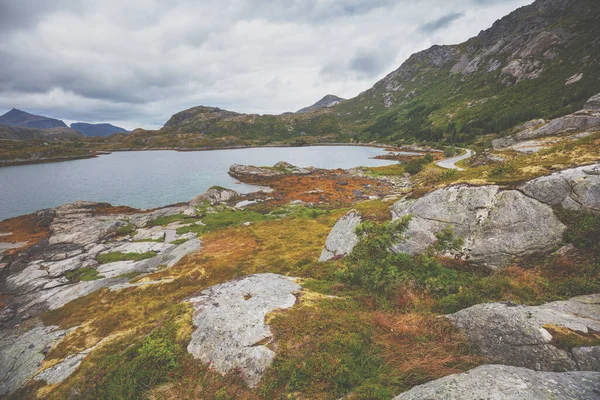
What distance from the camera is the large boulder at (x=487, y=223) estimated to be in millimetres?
12336

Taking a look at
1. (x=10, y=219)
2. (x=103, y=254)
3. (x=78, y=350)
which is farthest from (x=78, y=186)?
(x=78, y=350)

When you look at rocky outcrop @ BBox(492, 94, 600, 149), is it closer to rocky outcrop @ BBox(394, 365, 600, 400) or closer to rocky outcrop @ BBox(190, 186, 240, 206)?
rocky outcrop @ BBox(394, 365, 600, 400)

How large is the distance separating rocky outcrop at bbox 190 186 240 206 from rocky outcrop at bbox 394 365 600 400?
2240 inches

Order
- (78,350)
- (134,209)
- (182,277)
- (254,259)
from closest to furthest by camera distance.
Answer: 1. (78,350)
2. (182,277)
3. (254,259)
4. (134,209)

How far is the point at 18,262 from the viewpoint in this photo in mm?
30328

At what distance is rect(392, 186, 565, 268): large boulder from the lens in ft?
40.5

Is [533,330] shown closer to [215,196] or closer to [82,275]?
[82,275]

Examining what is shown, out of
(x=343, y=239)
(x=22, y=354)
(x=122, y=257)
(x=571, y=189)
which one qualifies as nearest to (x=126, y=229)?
(x=122, y=257)

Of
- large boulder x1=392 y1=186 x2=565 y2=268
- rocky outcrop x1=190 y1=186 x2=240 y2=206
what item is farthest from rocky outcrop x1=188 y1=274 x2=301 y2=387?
rocky outcrop x1=190 y1=186 x2=240 y2=206

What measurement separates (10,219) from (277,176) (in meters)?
70.9

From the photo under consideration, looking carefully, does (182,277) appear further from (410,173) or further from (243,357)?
(410,173)

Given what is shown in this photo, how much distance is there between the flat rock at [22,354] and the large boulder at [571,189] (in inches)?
1082

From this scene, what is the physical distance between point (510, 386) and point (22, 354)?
2197 cm

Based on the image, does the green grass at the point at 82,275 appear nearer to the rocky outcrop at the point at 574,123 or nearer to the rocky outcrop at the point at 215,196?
the rocky outcrop at the point at 215,196
